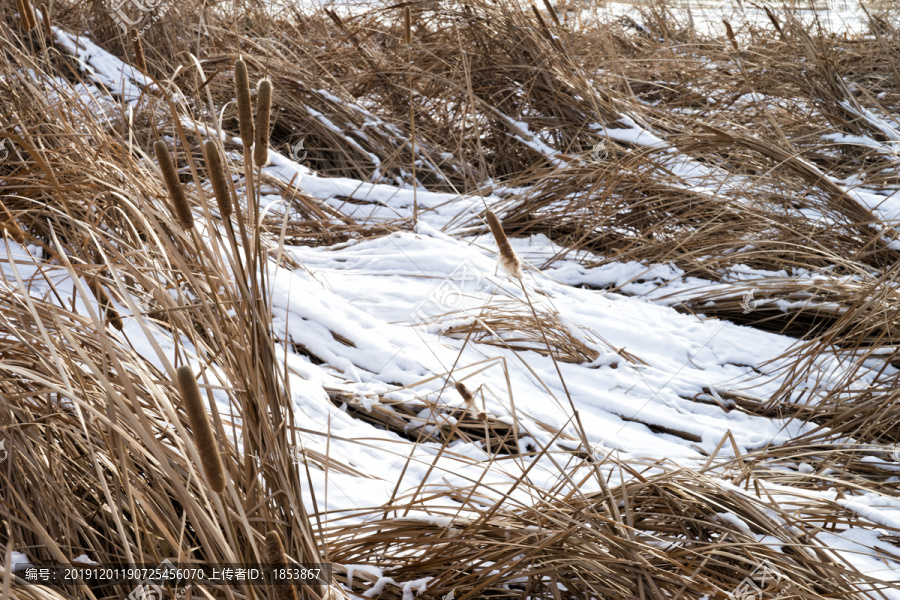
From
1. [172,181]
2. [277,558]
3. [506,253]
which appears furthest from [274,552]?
[506,253]

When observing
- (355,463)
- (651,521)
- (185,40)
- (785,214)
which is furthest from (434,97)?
(651,521)

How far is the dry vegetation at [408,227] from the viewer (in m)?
0.79

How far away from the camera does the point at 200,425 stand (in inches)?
21.0

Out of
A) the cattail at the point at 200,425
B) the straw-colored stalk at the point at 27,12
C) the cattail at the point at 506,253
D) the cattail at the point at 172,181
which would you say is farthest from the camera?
the straw-colored stalk at the point at 27,12

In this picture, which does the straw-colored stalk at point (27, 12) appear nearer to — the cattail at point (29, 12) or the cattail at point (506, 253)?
the cattail at point (29, 12)

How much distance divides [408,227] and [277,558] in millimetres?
2023

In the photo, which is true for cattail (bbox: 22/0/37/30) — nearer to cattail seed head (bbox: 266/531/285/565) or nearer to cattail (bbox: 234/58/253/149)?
cattail (bbox: 234/58/253/149)

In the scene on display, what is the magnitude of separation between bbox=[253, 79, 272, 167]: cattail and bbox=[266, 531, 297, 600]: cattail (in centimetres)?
40

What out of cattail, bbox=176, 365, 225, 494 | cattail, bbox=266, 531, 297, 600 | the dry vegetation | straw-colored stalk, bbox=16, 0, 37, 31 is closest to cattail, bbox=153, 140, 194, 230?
the dry vegetation

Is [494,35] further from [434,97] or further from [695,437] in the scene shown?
[695,437]

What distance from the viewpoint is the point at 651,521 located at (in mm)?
1069

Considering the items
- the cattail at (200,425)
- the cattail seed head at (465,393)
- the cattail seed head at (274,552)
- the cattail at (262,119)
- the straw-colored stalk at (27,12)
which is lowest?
the cattail seed head at (465,393)

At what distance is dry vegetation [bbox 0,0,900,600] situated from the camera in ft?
2.59

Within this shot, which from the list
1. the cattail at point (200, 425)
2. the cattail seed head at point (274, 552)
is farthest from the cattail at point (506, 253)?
the cattail at point (200, 425)
